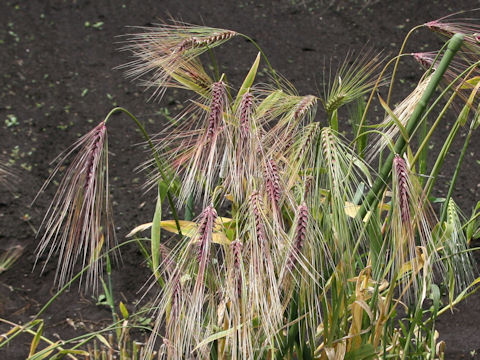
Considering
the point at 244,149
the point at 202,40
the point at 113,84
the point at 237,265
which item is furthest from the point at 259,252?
the point at 113,84

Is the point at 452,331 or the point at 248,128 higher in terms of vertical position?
the point at 248,128

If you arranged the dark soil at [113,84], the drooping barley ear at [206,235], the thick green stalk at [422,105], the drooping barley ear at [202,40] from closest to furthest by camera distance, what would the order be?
1. the drooping barley ear at [206,235]
2. the thick green stalk at [422,105]
3. the drooping barley ear at [202,40]
4. the dark soil at [113,84]

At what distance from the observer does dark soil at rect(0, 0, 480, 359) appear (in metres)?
2.11

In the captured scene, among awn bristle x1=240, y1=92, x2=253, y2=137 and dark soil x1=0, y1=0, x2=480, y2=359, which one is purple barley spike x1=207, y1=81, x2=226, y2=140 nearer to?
awn bristle x1=240, y1=92, x2=253, y2=137

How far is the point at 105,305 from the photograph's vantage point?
A: 209cm

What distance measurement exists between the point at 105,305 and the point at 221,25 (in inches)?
57.7

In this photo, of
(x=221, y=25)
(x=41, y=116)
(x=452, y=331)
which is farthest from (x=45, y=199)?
(x=452, y=331)

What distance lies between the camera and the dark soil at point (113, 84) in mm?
2105

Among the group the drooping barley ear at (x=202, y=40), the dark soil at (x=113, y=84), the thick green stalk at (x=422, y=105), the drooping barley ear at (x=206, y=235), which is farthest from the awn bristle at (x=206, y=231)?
the dark soil at (x=113, y=84)

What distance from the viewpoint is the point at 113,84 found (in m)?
2.80

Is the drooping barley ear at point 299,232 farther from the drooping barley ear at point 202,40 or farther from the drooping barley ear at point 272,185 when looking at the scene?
the drooping barley ear at point 202,40

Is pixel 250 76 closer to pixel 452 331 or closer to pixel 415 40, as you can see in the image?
pixel 452 331

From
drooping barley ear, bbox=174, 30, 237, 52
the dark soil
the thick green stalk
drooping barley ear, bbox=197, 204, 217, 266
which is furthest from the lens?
the dark soil

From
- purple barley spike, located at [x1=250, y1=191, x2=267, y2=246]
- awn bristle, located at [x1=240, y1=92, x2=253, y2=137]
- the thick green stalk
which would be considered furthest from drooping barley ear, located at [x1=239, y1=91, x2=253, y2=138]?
the thick green stalk
